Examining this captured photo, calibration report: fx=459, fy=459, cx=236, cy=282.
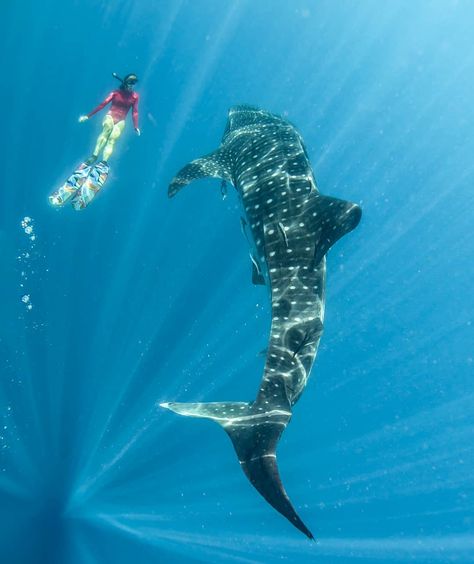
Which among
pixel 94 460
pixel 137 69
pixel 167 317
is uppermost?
pixel 137 69

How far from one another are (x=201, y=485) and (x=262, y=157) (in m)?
20.1

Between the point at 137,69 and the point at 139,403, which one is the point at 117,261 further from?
the point at 137,69

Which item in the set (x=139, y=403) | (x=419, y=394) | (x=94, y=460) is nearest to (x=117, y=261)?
(x=139, y=403)

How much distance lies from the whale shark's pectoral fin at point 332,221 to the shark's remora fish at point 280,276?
14 mm

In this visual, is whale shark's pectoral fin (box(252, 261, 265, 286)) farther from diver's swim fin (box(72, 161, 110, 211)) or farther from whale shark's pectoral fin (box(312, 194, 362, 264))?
diver's swim fin (box(72, 161, 110, 211))

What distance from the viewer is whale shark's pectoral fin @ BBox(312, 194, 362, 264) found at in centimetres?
629

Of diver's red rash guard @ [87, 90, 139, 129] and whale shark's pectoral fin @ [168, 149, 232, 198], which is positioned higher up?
diver's red rash guard @ [87, 90, 139, 129]

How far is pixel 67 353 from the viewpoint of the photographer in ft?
61.8

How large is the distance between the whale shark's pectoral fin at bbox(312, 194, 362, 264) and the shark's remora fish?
14mm

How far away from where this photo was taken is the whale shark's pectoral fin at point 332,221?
6.29 meters

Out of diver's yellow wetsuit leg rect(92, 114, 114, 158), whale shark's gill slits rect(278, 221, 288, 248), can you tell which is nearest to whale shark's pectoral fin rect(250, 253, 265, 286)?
whale shark's gill slits rect(278, 221, 288, 248)

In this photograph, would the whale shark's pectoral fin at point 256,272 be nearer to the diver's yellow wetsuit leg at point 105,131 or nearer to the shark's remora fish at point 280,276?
the shark's remora fish at point 280,276

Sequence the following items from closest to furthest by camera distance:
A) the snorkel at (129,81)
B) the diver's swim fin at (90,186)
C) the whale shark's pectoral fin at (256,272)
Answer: the whale shark's pectoral fin at (256,272) → the diver's swim fin at (90,186) → the snorkel at (129,81)

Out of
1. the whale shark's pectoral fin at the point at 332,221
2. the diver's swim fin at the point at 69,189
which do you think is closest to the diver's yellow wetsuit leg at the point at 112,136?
the diver's swim fin at the point at 69,189
